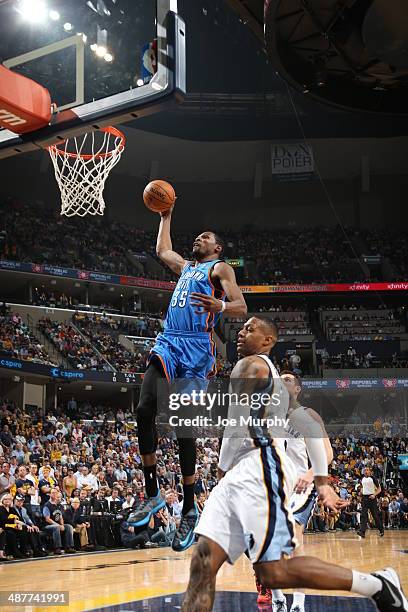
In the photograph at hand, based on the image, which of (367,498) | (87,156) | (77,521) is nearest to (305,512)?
(87,156)

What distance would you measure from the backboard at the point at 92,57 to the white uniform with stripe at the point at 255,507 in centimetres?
244

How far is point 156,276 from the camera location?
102 ft

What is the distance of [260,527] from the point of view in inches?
164

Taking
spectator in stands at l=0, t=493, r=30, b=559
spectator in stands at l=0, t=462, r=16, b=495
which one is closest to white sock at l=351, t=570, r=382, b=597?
spectator in stands at l=0, t=493, r=30, b=559

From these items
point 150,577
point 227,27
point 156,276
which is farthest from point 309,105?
point 150,577

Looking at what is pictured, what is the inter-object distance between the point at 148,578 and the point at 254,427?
577cm

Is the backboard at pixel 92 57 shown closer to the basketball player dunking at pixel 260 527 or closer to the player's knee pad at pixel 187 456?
the basketball player dunking at pixel 260 527

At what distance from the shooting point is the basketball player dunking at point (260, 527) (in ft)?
13.6

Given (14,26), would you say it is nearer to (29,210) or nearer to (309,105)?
(29,210)

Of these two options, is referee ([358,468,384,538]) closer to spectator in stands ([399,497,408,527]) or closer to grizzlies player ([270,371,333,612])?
spectator in stands ([399,497,408,527])

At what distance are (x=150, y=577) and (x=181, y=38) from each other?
23.5 feet

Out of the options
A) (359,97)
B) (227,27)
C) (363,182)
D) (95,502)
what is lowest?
(95,502)

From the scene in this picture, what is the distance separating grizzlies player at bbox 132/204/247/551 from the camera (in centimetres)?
475

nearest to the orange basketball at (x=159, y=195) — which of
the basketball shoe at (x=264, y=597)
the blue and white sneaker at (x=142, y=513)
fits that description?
the blue and white sneaker at (x=142, y=513)
